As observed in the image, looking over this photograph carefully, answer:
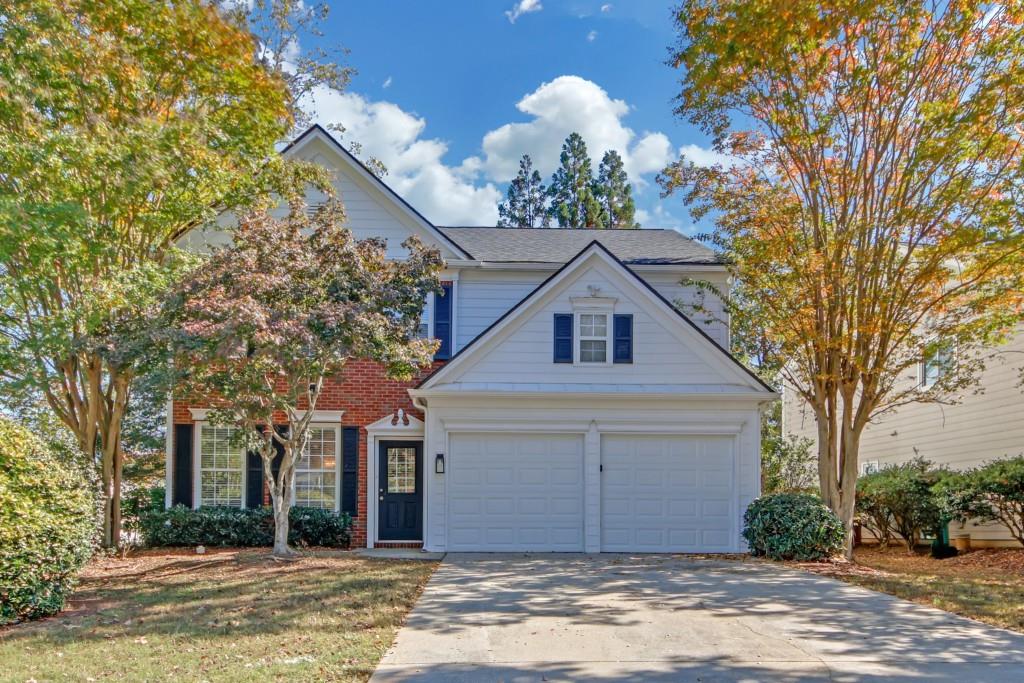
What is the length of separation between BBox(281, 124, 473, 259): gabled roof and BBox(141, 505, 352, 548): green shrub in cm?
594

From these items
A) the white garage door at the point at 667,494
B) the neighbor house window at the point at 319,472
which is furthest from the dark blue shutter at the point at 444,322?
the white garage door at the point at 667,494

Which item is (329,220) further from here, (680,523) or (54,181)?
(680,523)

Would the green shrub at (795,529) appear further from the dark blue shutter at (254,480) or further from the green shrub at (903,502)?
the dark blue shutter at (254,480)

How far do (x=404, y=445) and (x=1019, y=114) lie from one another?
1157 centimetres

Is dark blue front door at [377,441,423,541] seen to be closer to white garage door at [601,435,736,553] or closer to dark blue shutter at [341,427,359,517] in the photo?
dark blue shutter at [341,427,359,517]

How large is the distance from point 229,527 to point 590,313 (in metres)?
7.76

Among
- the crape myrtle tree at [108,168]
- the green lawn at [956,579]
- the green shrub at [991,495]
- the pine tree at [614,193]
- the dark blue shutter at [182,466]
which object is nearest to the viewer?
the green lawn at [956,579]

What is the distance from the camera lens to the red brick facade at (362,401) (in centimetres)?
1614

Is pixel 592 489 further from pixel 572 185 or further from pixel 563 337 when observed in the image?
pixel 572 185

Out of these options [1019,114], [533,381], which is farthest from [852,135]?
[533,381]

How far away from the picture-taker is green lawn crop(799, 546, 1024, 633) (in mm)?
9453

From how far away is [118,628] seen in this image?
8.41 m

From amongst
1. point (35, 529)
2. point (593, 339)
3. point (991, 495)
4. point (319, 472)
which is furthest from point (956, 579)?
point (35, 529)

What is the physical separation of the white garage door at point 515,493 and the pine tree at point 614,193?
2564cm
